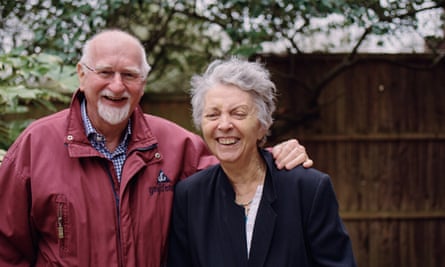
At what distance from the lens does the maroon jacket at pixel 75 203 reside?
2.30 metres

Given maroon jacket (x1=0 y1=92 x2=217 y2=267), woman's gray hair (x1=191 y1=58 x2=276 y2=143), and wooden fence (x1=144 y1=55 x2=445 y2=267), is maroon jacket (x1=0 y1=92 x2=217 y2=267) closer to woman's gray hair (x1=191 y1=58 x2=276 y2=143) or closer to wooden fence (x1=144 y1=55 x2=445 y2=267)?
woman's gray hair (x1=191 y1=58 x2=276 y2=143)

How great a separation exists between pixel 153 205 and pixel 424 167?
3523 millimetres

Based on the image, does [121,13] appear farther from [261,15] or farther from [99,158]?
[99,158]

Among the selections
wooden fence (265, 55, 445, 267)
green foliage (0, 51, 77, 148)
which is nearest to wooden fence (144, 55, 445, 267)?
wooden fence (265, 55, 445, 267)

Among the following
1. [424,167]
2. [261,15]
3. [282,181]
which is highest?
[261,15]

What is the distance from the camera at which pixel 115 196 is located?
2381mm

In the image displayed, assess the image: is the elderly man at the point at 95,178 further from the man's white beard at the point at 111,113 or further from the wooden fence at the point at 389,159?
the wooden fence at the point at 389,159

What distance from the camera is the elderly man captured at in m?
2.31

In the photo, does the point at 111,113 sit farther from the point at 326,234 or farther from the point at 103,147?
the point at 326,234

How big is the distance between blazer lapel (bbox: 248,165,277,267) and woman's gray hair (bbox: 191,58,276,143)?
34cm

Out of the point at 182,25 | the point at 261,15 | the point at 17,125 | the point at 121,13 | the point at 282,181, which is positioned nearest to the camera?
the point at 282,181

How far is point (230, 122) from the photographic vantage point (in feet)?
7.68

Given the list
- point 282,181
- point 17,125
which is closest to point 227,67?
point 282,181

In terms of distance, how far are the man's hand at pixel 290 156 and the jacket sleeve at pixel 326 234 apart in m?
0.17
